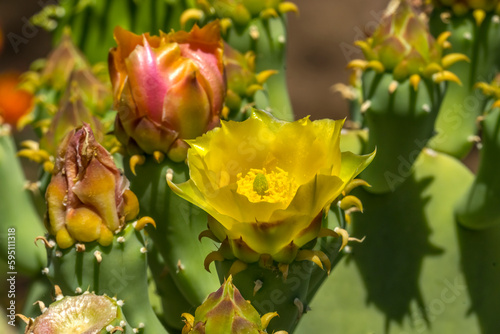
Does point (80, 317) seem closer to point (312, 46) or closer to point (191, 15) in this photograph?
point (191, 15)

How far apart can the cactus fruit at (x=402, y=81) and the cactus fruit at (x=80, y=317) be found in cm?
57

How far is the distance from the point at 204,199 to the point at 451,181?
0.72 metres


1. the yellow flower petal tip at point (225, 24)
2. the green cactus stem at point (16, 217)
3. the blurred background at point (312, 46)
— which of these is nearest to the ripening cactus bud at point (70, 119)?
the green cactus stem at point (16, 217)

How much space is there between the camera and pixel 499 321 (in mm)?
1398

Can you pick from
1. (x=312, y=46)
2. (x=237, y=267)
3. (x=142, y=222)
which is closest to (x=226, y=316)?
(x=237, y=267)

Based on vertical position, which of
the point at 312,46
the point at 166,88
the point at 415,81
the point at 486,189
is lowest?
the point at 312,46

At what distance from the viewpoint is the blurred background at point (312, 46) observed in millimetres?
3707

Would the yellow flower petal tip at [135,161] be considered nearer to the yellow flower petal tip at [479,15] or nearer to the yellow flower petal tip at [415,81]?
the yellow flower petal tip at [415,81]

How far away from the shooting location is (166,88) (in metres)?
0.96

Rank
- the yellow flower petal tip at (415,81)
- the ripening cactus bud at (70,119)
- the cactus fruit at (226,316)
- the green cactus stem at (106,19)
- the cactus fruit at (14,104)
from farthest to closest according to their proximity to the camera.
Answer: the cactus fruit at (14,104) → the green cactus stem at (106,19) → the ripening cactus bud at (70,119) → the yellow flower petal tip at (415,81) → the cactus fruit at (226,316)

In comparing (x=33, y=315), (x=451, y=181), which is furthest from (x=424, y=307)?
(x=33, y=315)

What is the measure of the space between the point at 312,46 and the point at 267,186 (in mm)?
3034

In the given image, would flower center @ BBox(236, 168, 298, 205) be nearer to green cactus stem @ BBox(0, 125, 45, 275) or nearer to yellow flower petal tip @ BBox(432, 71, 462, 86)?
yellow flower petal tip @ BBox(432, 71, 462, 86)

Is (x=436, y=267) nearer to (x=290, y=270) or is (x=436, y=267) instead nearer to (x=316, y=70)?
(x=290, y=270)
